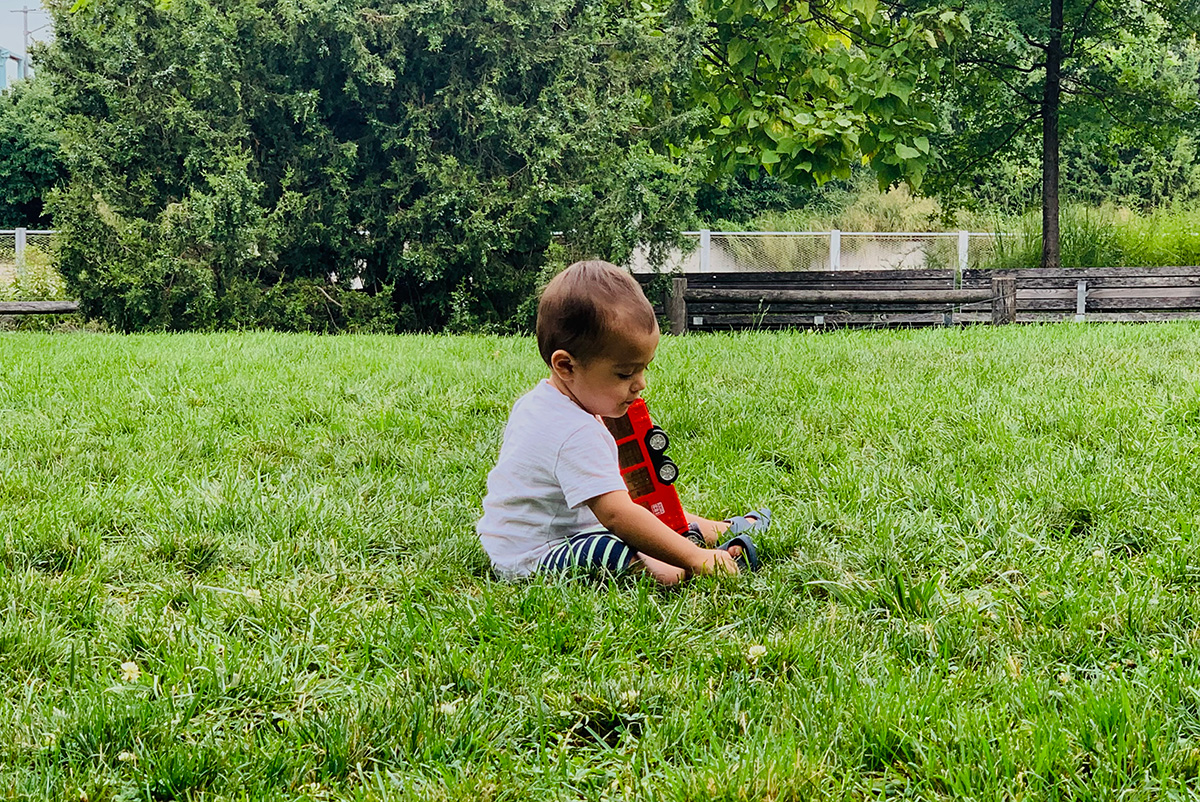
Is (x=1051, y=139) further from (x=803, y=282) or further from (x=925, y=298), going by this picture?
(x=803, y=282)

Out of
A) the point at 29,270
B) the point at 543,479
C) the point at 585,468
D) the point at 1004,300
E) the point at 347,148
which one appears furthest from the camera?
the point at 29,270

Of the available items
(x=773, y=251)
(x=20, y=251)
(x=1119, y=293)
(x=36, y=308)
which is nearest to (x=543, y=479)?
(x=1119, y=293)

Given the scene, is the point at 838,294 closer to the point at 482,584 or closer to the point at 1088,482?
the point at 1088,482

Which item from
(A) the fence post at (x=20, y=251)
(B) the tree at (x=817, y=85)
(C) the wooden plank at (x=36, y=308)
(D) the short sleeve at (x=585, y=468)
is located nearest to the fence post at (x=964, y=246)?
(B) the tree at (x=817, y=85)

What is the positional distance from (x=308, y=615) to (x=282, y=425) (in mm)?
2590

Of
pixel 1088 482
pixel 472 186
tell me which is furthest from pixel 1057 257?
pixel 1088 482

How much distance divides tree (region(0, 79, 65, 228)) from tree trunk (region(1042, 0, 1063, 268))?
2266 cm

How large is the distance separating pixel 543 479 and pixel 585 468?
0.62ft

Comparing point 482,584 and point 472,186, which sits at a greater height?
point 472,186

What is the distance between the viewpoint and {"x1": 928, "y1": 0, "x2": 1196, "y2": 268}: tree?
1484cm

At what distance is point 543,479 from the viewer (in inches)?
112

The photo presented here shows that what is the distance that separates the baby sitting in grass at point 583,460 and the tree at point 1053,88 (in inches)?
514

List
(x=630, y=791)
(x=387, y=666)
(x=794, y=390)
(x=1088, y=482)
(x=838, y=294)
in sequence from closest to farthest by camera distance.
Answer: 1. (x=630, y=791)
2. (x=387, y=666)
3. (x=1088, y=482)
4. (x=794, y=390)
5. (x=838, y=294)

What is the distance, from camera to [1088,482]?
3.54 meters
